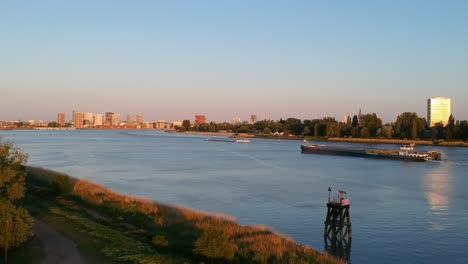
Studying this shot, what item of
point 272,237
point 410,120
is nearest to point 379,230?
point 272,237

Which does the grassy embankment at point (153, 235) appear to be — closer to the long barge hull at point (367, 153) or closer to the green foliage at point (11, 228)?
the green foliage at point (11, 228)

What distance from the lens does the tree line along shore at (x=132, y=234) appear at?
48.0 ft

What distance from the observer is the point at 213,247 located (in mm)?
15164

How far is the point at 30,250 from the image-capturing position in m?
14.6

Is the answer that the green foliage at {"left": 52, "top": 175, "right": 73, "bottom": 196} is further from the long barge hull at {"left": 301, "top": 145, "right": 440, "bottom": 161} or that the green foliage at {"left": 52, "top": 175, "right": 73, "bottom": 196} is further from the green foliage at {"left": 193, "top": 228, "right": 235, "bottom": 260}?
the long barge hull at {"left": 301, "top": 145, "right": 440, "bottom": 161}

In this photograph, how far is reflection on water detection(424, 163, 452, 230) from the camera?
95.4ft

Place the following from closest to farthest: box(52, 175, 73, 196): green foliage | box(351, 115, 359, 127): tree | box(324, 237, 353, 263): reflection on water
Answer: box(324, 237, 353, 263): reflection on water
box(52, 175, 73, 196): green foliage
box(351, 115, 359, 127): tree

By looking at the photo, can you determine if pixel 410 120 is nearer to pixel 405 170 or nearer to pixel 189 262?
pixel 405 170

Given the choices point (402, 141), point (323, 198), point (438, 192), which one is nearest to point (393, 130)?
point (402, 141)

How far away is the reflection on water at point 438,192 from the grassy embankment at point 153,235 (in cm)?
1227

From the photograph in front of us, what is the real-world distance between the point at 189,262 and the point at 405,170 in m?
53.2

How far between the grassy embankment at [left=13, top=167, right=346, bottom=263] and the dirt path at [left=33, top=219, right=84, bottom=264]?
285mm

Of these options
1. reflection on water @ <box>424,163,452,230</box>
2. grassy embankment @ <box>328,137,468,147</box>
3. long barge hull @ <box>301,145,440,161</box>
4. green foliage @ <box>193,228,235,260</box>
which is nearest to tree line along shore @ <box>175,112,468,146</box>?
grassy embankment @ <box>328,137,468,147</box>

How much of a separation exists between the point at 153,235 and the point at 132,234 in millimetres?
824
